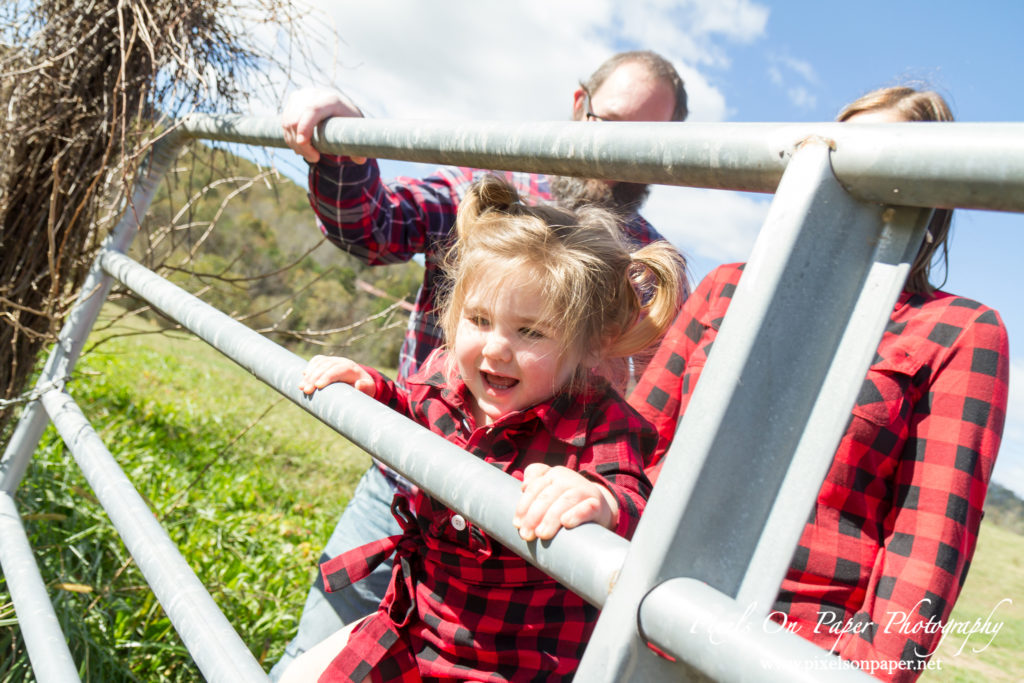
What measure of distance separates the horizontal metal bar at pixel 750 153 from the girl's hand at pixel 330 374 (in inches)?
12.7

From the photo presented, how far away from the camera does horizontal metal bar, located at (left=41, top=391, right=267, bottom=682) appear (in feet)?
2.89

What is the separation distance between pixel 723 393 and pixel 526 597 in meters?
0.99

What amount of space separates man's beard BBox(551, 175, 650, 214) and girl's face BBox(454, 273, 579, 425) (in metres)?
0.62

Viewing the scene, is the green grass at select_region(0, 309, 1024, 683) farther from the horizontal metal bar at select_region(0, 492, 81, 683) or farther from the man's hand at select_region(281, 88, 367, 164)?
the man's hand at select_region(281, 88, 367, 164)

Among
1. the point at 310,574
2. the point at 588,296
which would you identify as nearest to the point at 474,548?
the point at 588,296

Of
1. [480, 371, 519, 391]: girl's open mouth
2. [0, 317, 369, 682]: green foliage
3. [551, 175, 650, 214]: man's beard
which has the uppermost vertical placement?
[551, 175, 650, 214]: man's beard

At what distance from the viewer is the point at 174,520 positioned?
401cm

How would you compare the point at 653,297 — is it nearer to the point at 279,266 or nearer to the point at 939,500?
the point at 939,500

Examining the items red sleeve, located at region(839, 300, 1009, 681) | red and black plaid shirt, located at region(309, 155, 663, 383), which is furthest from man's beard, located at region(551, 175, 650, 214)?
red sleeve, located at region(839, 300, 1009, 681)

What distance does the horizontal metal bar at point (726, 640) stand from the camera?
413 mm

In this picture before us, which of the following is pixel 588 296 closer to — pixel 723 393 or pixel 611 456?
pixel 611 456

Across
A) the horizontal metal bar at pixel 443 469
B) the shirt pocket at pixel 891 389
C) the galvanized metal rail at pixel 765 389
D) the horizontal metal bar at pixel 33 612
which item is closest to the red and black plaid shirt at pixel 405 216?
the shirt pocket at pixel 891 389

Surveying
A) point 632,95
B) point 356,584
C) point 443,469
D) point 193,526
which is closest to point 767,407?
point 443,469

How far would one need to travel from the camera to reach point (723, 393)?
0.49 m
